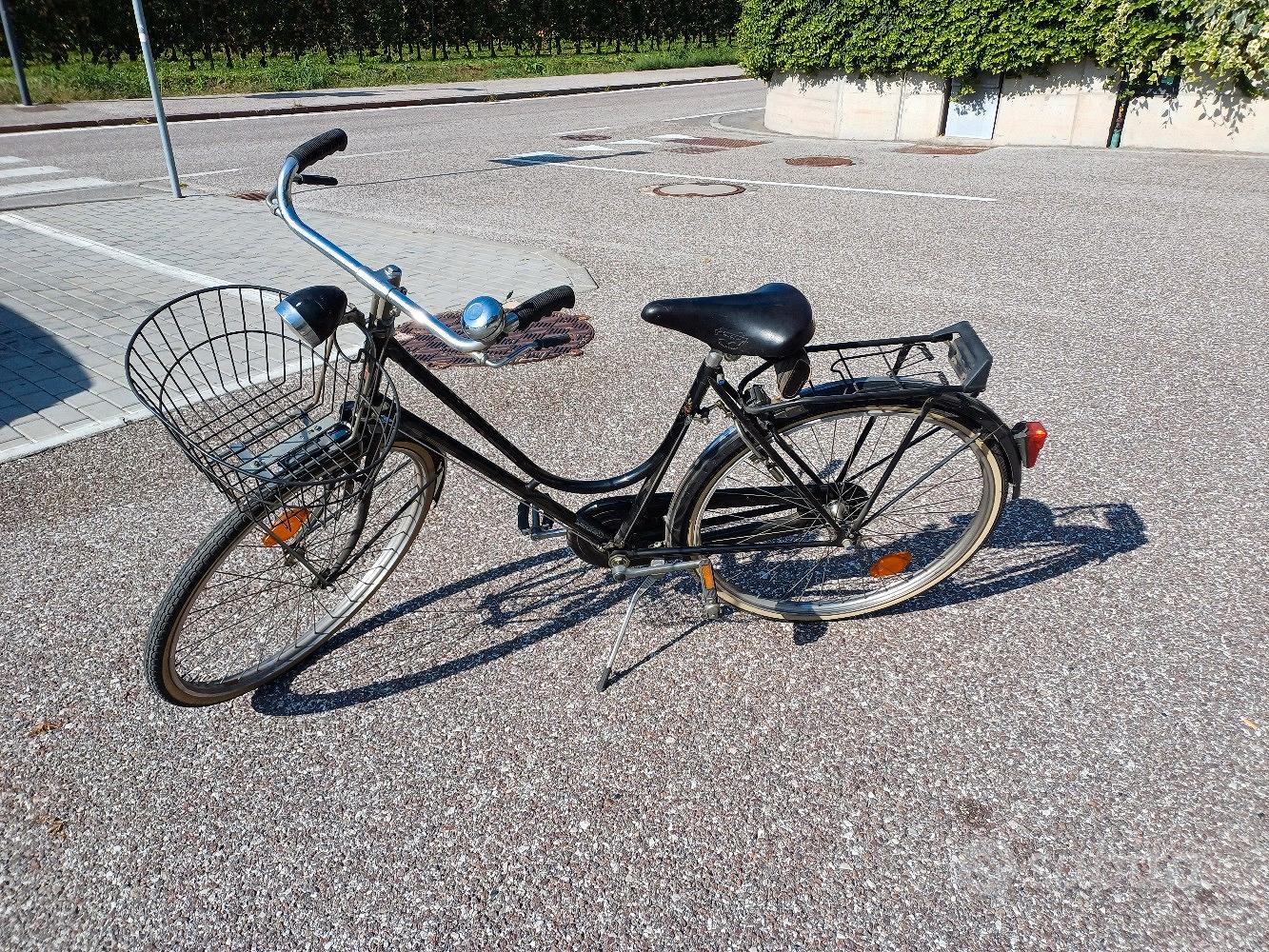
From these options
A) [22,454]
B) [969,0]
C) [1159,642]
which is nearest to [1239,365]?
[1159,642]

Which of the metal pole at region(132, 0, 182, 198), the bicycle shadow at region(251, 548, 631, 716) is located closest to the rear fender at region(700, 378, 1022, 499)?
the bicycle shadow at region(251, 548, 631, 716)

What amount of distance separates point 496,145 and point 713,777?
13462mm

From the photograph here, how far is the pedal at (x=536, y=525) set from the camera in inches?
117

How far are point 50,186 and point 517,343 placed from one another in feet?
28.4

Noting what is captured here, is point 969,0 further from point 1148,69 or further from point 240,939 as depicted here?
point 240,939

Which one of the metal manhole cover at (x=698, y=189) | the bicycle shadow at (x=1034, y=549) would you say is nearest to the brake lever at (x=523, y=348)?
the bicycle shadow at (x=1034, y=549)

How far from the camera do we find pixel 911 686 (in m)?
2.87

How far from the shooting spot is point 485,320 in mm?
2006

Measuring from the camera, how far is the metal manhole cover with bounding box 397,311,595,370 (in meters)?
5.52

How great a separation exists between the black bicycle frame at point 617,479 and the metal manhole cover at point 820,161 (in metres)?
10.8

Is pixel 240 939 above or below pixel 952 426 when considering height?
below

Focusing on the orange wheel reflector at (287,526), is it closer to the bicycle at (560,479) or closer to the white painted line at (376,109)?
the bicycle at (560,479)

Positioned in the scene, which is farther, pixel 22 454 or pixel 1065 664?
pixel 22 454

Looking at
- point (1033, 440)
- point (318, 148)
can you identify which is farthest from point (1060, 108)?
point (318, 148)
